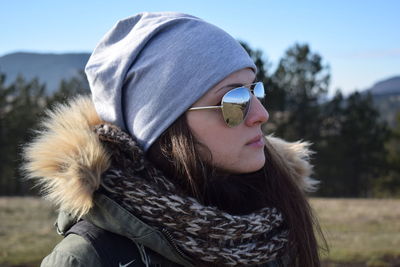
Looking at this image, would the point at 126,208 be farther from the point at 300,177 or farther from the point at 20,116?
the point at 20,116

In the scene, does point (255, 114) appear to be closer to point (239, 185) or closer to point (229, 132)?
point (229, 132)

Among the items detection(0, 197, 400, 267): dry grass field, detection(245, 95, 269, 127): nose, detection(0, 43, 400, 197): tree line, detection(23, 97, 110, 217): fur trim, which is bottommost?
detection(0, 43, 400, 197): tree line

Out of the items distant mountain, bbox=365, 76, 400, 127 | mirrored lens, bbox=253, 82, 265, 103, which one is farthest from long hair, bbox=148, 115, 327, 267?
distant mountain, bbox=365, 76, 400, 127

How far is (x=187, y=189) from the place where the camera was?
1640mm

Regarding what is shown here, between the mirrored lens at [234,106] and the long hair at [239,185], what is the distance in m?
0.13

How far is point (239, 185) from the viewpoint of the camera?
6.05 feet

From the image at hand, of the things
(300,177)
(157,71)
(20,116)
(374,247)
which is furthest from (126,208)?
(20,116)

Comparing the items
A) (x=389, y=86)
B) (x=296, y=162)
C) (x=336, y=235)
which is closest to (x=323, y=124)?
(x=336, y=235)

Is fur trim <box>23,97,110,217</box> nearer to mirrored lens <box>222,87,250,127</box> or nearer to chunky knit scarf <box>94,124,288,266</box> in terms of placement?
chunky knit scarf <box>94,124,288,266</box>

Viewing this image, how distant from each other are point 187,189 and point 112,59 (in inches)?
20.2

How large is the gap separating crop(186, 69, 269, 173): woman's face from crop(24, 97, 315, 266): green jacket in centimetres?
33

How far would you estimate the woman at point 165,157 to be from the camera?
1.47 metres

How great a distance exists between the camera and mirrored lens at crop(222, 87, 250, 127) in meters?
1.63

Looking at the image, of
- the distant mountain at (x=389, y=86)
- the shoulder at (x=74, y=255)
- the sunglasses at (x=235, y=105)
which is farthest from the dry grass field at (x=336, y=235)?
the distant mountain at (x=389, y=86)
